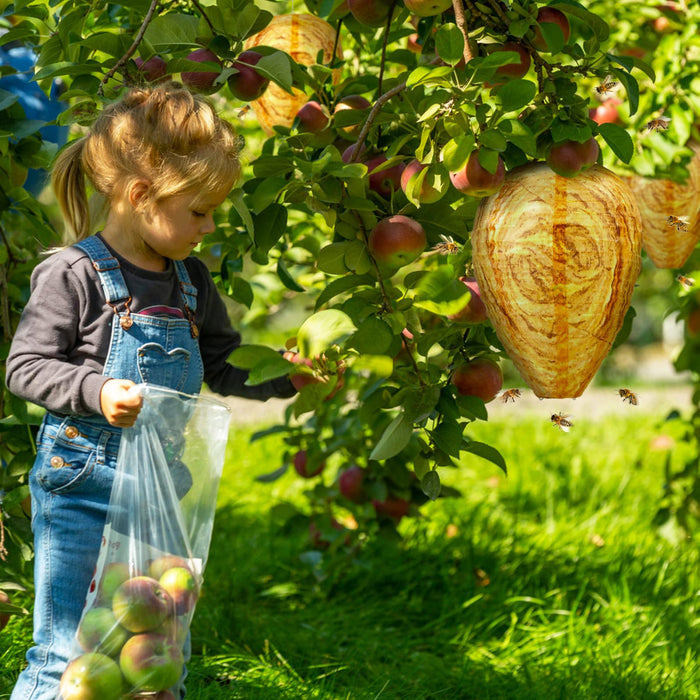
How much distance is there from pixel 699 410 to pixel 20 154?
1.96 metres

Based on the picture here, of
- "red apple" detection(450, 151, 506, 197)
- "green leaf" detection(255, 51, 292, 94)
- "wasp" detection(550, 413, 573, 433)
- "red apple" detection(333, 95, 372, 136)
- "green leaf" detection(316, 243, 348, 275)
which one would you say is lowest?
"wasp" detection(550, 413, 573, 433)

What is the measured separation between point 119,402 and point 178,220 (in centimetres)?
32

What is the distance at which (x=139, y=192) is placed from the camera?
147cm

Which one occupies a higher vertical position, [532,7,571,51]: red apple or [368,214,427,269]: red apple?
[532,7,571,51]: red apple

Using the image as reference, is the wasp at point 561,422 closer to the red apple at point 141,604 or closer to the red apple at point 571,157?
the red apple at point 571,157

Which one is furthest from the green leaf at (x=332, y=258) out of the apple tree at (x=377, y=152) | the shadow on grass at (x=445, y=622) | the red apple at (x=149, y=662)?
the shadow on grass at (x=445, y=622)

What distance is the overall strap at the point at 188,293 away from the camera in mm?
1575

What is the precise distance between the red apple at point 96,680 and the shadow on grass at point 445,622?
1.56 ft

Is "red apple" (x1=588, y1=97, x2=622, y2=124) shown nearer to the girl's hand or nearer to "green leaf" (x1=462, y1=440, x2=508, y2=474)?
"green leaf" (x1=462, y1=440, x2=508, y2=474)

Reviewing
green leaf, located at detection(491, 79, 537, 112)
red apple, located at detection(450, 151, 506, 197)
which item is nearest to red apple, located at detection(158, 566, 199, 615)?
red apple, located at detection(450, 151, 506, 197)

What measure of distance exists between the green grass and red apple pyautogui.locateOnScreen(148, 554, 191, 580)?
48cm

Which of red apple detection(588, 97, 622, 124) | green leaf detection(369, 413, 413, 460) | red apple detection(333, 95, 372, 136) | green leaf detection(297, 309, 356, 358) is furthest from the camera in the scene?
red apple detection(588, 97, 622, 124)

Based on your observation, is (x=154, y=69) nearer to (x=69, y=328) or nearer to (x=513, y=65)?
(x=69, y=328)

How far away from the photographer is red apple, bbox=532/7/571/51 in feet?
4.19
